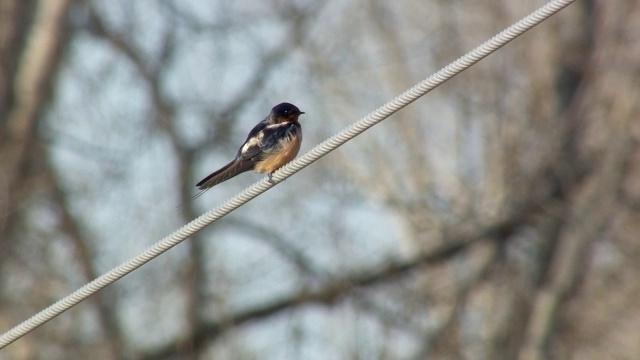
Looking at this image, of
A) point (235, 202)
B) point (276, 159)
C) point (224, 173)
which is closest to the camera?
point (235, 202)

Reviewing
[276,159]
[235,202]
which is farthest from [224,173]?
[235,202]

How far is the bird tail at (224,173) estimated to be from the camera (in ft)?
23.5

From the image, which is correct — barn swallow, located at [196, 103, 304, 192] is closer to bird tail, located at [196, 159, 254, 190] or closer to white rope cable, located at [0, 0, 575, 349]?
bird tail, located at [196, 159, 254, 190]

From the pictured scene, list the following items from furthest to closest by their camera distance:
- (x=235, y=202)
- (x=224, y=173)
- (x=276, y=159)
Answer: (x=276, y=159) → (x=224, y=173) → (x=235, y=202)

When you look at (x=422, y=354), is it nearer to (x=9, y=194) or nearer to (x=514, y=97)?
(x=514, y=97)

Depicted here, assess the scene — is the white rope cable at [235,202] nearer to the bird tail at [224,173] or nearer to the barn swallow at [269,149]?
the bird tail at [224,173]

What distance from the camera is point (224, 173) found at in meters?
7.45

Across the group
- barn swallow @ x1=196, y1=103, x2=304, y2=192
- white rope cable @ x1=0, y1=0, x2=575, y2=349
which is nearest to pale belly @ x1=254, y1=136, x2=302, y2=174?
barn swallow @ x1=196, y1=103, x2=304, y2=192

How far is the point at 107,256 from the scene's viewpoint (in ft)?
53.4

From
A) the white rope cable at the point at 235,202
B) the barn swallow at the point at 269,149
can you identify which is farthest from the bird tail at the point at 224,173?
the white rope cable at the point at 235,202

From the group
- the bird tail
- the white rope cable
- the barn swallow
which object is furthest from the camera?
the barn swallow

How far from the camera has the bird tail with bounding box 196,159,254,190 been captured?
7.16 meters

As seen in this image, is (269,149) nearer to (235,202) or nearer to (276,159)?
(276,159)

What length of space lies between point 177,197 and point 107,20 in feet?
9.50
